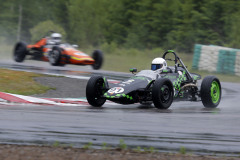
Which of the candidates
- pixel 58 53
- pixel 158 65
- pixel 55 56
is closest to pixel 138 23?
pixel 55 56

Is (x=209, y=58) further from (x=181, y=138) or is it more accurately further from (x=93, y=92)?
(x=181, y=138)

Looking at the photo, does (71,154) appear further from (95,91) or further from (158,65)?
(158,65)

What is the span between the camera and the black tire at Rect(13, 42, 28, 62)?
23406 mm

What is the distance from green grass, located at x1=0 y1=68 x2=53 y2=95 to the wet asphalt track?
2.78m

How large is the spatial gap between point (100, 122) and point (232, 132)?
2.32 metres

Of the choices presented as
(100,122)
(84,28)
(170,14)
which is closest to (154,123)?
(100,122)

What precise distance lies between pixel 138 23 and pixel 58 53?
27.0 metres

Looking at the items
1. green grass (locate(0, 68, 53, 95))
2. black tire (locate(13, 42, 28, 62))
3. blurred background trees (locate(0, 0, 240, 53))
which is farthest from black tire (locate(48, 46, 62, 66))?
blurred background trees (locate(0, 0, 240, 53))

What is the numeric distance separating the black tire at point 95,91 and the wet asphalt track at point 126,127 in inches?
16.8

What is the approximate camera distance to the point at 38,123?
25.7 feet

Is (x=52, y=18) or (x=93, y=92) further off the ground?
(x=52, y=18)

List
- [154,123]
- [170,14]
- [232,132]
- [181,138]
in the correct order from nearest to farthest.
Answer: [181,138] < [232,132] < [154,123] < [170,14]

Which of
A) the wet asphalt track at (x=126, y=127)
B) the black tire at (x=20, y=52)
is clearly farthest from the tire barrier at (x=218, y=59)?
the wet asphalt track at (x=126, y=127)

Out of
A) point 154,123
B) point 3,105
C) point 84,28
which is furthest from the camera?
point 84,28
